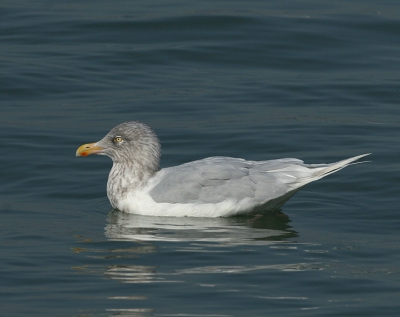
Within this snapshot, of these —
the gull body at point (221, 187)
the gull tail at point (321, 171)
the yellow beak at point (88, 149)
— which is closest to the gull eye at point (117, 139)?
the yellow beak at point (88, 149)

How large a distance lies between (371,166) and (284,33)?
24.0ft

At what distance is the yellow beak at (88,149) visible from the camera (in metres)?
11.5

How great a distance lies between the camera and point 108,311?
7977mm

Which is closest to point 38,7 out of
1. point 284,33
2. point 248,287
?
point 284,33

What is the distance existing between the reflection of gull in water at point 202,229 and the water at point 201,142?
0.11ft

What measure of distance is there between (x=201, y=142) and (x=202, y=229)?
12.8 feet

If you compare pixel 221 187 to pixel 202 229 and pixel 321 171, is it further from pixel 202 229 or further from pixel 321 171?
pixel 321 171

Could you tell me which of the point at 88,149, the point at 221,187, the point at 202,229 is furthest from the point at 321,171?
the point at 88,149

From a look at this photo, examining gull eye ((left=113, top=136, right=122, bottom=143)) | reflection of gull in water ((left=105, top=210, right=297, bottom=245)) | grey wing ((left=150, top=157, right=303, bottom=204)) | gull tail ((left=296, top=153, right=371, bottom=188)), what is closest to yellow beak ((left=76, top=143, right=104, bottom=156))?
gull eye ((left=113, top=136, right=122, bottom=143))

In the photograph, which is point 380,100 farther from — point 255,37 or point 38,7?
point 38,7

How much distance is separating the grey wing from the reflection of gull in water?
27cm

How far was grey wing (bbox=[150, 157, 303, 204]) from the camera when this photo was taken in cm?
1080

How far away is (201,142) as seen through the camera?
46.6ft

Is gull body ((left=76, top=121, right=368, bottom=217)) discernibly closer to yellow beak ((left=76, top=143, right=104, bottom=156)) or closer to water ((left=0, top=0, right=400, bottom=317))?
water ((left=0, top=0, right=400, bottom=317))
